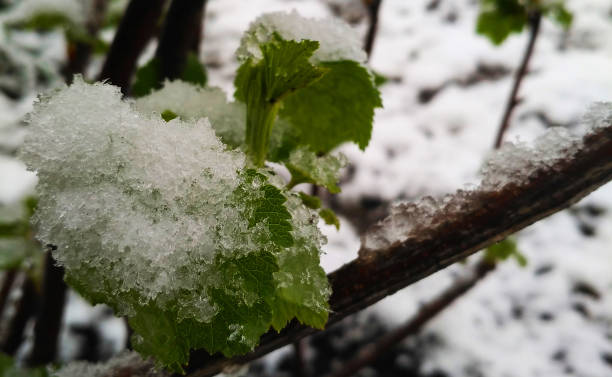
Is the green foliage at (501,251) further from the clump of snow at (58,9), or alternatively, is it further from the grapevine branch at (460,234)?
the clump of snow at (58,9)

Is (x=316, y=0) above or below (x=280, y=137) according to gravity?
above

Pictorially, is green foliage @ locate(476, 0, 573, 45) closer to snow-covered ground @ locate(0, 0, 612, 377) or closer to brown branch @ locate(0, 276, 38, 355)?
snow-covered ground @ locate(0, 0, 612, 377)

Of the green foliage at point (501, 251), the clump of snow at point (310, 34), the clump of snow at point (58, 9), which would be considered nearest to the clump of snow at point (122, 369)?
the clump of snow at point (310, 34)

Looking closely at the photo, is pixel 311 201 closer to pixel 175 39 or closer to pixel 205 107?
pixel 205 107

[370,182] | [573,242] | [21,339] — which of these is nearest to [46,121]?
[21,339]

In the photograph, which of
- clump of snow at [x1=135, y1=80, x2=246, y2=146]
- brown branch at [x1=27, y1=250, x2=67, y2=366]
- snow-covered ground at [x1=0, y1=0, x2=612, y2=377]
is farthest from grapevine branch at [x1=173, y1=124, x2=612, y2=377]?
snow-covered ground at [x1=0, y1=0, x2=612, y2=377]

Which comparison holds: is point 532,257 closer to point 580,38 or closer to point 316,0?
point 580,38
